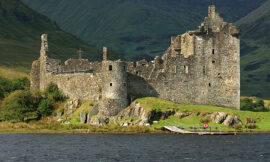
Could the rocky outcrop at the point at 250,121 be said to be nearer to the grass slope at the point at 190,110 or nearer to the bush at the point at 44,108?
the grass slope at the point at 190,110

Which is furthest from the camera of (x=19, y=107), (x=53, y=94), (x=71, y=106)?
(x=53, y=94)

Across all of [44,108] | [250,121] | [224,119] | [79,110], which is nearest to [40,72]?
[44,108]

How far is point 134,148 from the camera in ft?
188

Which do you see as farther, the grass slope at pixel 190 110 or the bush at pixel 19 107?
the bush at pixel 19 107

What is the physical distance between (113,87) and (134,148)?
18.4 metres

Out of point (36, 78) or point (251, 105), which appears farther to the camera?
point (251, 105)

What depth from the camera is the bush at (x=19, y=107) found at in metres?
78.8

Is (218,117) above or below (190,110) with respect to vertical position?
below

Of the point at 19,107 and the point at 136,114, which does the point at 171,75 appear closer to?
the point at 136,114

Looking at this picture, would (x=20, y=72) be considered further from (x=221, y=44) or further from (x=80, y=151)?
(x=80, y=151)

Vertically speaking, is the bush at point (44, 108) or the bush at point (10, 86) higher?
the bush at point (10, 86)

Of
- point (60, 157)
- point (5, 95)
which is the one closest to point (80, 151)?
point (60, 157)

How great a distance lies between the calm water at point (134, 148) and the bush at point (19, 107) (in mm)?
7371

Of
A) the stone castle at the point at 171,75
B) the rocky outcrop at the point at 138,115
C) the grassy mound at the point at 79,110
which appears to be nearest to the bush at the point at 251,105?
the stone castle at the point at 171,75
